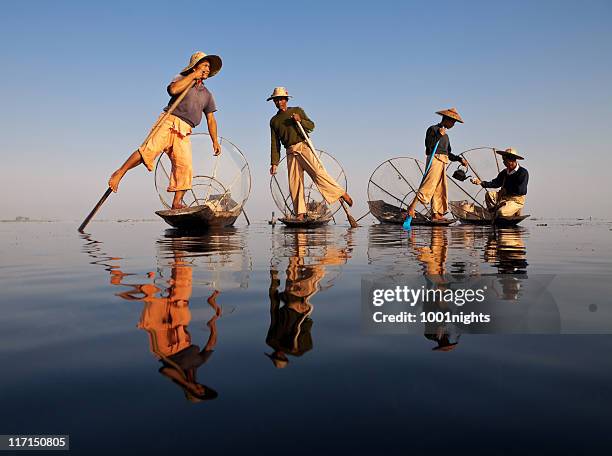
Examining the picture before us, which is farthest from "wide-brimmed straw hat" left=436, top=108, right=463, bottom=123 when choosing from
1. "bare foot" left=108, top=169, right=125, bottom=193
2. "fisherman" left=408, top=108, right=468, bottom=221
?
"bare foot" left=108, top=169, right=125, bottom=193

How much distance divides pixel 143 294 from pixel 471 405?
175cm

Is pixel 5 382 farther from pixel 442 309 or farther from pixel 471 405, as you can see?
pixel 442 309

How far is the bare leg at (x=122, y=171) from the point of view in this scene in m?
8.09

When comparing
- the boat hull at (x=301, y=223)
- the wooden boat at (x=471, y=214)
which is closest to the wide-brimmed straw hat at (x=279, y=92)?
the boat hull at (x=301, y=223)

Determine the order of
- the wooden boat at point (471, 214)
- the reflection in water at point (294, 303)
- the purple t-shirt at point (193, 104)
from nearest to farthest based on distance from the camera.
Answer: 1. the reflection in water at point (294, 303)
2. the purple t-shirt at point (193, 104)
3. the wooden boat at point (471, 214)

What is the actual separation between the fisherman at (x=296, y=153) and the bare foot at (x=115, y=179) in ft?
13.0

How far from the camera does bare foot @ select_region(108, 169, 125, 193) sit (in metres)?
8.09

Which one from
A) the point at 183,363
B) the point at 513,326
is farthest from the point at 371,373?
the point at 513,326

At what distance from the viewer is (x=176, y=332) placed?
1.48 meters

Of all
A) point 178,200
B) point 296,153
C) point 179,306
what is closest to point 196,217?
point 178,200

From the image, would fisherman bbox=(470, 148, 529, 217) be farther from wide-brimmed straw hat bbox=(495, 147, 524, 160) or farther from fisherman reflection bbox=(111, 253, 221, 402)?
fisherman reflection bbox=(111, 253, 221, 402)

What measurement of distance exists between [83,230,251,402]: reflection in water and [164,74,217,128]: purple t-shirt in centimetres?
536

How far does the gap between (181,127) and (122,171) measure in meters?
1.42
